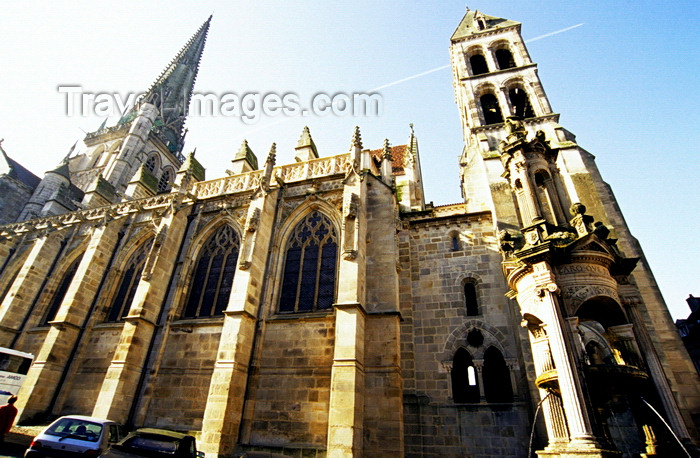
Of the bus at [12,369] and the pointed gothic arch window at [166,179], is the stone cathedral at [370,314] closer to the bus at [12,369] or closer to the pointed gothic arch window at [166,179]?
the bus at [12,369]

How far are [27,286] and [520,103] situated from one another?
22.6 m

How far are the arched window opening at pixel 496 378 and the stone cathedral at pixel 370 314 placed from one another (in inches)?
2.1

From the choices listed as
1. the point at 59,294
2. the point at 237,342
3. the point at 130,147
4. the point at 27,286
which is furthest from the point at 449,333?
the point at 130,147

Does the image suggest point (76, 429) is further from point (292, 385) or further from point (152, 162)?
point (152, 162)

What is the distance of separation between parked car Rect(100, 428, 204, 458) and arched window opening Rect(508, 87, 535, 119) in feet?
53.8

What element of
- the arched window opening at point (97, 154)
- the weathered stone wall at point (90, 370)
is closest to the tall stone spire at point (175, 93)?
the arched window opening at point (97, 154)

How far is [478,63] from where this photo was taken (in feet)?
65.7

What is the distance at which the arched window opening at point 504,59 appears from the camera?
1898cm

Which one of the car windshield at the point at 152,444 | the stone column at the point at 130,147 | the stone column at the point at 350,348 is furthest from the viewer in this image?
the stone column at the point at 130,147

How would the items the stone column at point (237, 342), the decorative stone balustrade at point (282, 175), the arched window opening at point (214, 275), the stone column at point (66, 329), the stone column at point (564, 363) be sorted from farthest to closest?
the decorative stone balustrade at point (282, 175) → the arched window opening at point (214, 275) → the stone column at point (66, 329) → the stone column at point (237, 342) → the stone column at point (564, 363)

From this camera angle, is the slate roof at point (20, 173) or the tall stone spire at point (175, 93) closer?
the slate roof at point (20, 173)

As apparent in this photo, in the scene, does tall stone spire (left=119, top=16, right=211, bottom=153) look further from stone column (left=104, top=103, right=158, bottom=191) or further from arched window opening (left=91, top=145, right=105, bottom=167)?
arched window opening (left=91, top=145, right=105, bottom=167)

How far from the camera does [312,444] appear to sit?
339 inches

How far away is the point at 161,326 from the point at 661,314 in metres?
14.5
